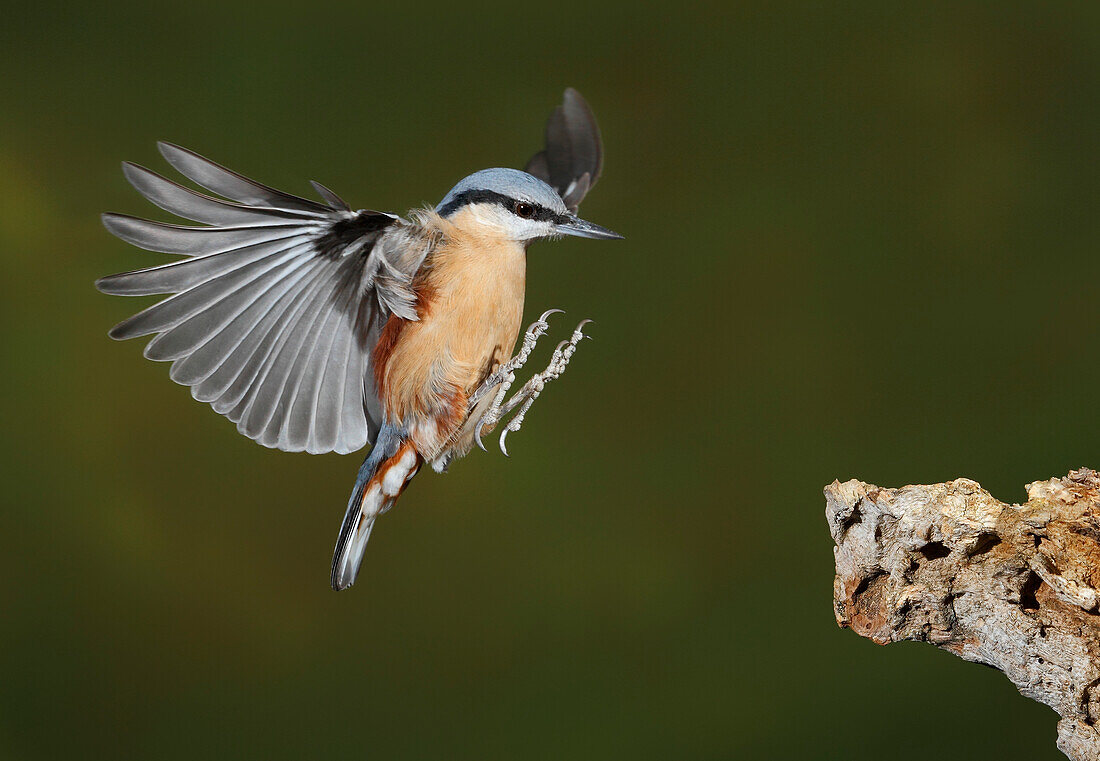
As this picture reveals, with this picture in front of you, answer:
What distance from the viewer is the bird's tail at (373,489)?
0.90 meters

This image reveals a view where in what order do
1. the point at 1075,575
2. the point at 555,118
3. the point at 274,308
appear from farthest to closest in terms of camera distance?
the point at 555,118, the point at 274,308, the point at 1075,575

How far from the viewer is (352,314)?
86cm

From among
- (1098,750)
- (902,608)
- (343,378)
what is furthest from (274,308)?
(1098,750)

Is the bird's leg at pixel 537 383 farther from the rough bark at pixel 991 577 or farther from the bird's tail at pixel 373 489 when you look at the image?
the rough bark at pixel 991 577

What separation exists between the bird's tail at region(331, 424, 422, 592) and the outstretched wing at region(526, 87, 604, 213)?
1.14ft

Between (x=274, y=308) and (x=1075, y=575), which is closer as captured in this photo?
(x=1075, y=575)

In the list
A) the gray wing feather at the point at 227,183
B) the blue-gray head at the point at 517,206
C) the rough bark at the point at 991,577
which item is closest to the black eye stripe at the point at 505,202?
the blue-gray head at the point at 517,206

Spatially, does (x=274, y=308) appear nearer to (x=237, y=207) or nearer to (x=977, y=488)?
(x=237, y=207)

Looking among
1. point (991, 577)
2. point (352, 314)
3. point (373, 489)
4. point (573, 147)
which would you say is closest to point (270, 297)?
point (352, 314)

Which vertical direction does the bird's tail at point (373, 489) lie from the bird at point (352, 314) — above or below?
below

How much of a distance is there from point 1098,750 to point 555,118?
793 mm

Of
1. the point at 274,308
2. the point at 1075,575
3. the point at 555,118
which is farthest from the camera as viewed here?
the point at 555,118

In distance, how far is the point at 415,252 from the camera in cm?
83

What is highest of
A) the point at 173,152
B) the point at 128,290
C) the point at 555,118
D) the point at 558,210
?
the point at 555,118
